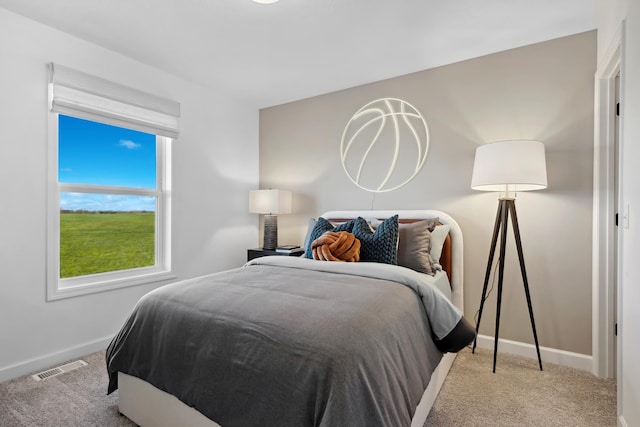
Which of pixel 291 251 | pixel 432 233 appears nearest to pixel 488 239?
pixel 432 233

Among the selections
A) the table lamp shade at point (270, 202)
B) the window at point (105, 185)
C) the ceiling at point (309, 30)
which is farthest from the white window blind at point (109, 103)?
the table lamp shade at point (270, 202)

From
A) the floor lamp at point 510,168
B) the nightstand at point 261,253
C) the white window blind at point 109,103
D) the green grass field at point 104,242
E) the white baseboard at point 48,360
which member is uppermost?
the white window blind at point 109,103

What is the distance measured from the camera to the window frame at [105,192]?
2.43 m

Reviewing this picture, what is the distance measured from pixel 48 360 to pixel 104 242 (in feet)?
3.18

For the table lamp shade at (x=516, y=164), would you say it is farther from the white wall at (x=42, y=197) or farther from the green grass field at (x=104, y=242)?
the green grass field at (x=104, y=242)

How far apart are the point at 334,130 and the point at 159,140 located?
5.78 feet

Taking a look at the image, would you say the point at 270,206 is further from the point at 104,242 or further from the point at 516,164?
the point at 516,164

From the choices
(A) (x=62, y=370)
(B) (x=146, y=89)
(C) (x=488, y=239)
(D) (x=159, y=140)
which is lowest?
(A) (x=62, y=370)

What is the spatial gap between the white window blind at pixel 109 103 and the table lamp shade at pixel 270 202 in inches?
41.0

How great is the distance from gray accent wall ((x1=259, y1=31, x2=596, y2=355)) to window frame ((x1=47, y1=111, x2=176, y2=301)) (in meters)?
1.84

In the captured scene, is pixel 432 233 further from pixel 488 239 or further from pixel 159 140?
pixel 159 140

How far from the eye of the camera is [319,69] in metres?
3.07

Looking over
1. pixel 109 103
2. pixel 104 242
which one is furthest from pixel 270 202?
pixel 109 103

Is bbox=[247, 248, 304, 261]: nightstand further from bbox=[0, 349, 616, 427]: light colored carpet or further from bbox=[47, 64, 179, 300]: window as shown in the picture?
bbox=[0, 349, 616, 427]: light colored carpet
